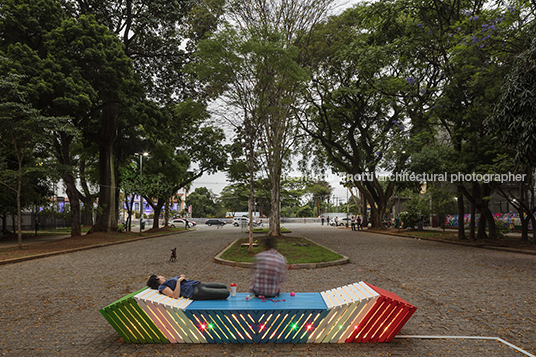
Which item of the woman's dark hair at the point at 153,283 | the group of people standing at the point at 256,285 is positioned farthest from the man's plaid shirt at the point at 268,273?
the woman's dark hair at the point at 153,283

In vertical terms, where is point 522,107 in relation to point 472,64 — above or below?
below

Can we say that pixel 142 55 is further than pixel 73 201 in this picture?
Yes

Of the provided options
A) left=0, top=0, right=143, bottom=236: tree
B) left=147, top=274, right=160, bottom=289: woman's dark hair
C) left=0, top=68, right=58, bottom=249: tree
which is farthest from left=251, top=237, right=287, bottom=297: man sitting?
left=0, top=0, right=143, bottom=236: tree

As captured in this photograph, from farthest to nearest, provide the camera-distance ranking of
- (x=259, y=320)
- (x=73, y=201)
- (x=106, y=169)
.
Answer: (x=106, y=169), (x=73, y=201), (x=259, y=320)

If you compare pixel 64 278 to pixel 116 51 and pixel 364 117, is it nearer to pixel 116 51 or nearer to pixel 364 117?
pixel 116 51

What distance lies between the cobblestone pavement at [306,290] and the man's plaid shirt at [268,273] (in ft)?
2.35

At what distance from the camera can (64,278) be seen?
9.08m

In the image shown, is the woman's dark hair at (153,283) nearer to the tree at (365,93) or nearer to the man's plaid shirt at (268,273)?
the man's plaid shirt at (268,273)

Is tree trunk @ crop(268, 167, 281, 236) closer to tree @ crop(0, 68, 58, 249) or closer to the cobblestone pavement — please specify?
the cobblestone pavement

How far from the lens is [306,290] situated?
7.22 metres

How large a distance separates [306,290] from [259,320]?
3.11 m

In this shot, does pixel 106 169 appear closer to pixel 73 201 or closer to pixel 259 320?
pixel 73 201

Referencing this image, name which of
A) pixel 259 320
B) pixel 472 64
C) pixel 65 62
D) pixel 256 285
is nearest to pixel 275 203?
pixel 472 64

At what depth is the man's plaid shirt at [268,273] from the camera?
4758 mm
